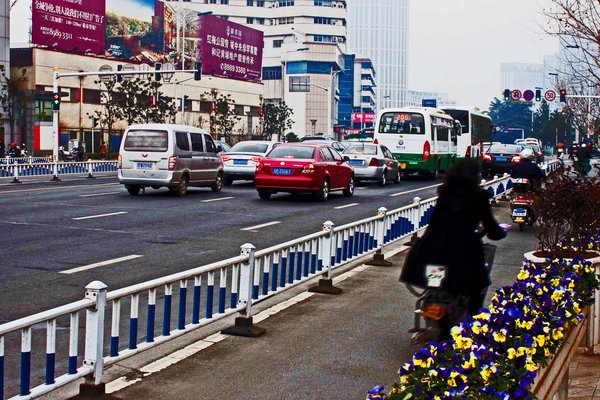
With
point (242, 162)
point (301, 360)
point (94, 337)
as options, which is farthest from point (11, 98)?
point (94, 337)

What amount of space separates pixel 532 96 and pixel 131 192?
33.9 meters

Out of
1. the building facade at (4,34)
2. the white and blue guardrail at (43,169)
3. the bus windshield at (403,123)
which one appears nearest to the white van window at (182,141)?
the white and blue guardrail at (43,169)

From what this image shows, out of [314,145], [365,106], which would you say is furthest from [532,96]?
[365,106]

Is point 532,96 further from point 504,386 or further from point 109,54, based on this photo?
point 504,386

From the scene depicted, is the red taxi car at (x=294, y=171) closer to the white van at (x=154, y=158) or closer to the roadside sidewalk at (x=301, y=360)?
the white van at (x=154, y=158)

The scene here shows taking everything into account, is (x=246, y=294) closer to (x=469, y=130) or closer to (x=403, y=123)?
(x=403, y=123)

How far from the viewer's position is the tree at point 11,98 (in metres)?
57.1

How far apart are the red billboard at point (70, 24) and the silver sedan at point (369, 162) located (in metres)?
36.8

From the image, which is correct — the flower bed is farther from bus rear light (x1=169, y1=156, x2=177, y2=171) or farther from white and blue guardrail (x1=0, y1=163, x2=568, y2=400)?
bus rear light (x1=169, y1=156, x2=177, y2=171)

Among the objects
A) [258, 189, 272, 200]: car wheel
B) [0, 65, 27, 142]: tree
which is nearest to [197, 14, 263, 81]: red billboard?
[0, 65, 27, 142]: tree

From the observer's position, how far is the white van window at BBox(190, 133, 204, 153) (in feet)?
85.0

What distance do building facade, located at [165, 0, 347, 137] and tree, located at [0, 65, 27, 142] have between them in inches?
2782

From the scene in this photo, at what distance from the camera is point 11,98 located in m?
58.1

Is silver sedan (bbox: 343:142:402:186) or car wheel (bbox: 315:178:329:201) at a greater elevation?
silver sedan (bbox: 343:142:402:186)
